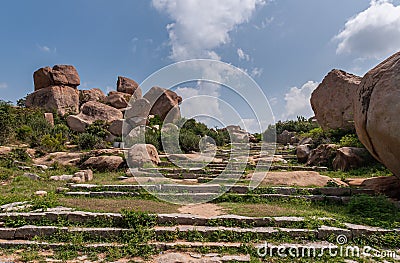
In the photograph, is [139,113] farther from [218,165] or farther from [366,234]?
[366,234]

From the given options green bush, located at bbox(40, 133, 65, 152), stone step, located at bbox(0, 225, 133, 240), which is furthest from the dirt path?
green bush, located at bbox(40, 133, 65, 152)

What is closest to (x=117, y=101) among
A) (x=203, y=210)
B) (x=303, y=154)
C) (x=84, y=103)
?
(x=84, y=103)

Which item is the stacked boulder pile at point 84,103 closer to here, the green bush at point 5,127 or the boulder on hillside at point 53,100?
the boulder on hillside at point 53,100

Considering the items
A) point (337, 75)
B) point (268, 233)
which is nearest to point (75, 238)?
point (268, 233)

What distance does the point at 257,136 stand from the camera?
1239 inches

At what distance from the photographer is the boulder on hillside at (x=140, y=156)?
1142 centimetres

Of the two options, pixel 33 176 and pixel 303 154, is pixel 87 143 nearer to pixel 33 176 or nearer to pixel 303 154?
pixel 33 176

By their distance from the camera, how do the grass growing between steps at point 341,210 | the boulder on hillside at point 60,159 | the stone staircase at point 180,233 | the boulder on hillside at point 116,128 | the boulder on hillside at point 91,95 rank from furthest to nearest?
the boulder on hillside at point 91,95, the boulder on hillside at point 116,128, the boulder on hillside at point 60,159, the grass growing between steps at point 341,210, the stone staircase at point 180,233

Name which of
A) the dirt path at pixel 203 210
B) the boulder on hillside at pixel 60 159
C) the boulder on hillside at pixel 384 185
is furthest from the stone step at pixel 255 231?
the boulder on hillside at pixel 60 159

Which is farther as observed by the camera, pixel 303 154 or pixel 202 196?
pixel 303 154

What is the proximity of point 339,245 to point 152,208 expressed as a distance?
3639mm

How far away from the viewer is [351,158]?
962 centimetres

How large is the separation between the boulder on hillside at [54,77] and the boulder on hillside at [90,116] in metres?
7.34

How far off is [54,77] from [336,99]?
93.0ft
